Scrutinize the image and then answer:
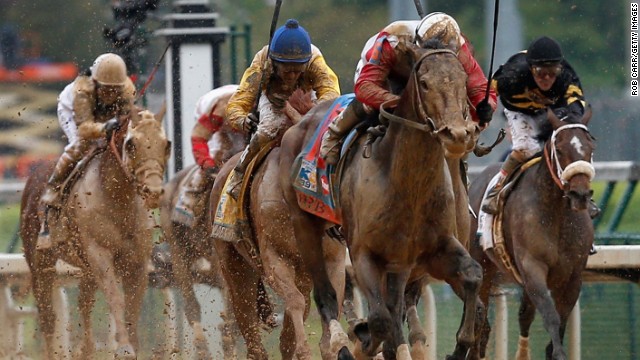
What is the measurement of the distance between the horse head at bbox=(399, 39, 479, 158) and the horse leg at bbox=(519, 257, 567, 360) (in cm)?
244

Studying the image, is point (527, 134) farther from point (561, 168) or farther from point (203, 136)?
point (203, 136)

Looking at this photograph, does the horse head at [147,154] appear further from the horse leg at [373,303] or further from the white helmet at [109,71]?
the horse leg at [373,303]

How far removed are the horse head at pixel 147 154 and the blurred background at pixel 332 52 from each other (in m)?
2.47

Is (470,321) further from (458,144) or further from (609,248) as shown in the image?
(609,248)

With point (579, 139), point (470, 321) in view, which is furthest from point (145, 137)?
point (470, 321)

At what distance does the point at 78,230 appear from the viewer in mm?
11398

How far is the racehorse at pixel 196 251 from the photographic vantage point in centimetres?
1276

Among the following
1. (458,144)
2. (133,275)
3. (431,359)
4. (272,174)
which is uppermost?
(458,144)

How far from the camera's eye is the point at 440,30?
782cm

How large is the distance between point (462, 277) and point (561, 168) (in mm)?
2319

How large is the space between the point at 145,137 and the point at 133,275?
1079 millimetres

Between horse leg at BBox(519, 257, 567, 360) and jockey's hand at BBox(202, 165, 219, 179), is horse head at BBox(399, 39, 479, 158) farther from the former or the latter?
jockey's hand at BBox(202, 165, 219, 179)

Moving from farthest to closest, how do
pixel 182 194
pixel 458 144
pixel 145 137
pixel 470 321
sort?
pixel 182 194, pixel 145 137, pixel 470 321, pixel 458 144

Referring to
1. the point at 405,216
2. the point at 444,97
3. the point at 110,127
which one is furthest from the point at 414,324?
the point at 110,127
